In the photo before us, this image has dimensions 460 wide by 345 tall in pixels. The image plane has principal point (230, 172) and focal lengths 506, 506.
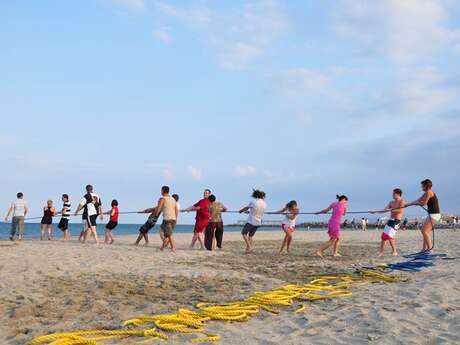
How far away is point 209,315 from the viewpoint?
5.27 meters

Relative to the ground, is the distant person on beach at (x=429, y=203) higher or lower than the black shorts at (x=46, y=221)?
higher

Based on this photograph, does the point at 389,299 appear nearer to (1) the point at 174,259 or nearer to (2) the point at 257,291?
(2) the point at 257,291

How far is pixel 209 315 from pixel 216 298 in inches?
47.5

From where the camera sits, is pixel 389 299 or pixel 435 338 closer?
pixel 435 338

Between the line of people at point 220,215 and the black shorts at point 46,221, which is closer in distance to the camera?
the line of people at point 220,215

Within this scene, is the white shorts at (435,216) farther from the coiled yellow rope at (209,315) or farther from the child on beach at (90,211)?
the child on beach at (90,211)

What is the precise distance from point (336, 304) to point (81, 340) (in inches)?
118

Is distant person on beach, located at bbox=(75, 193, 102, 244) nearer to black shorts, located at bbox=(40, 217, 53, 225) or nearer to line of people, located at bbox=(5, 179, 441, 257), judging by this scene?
line of people, located at bbox=(5, 179, 441, 257)

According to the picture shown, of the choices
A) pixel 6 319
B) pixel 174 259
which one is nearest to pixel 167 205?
pixel 174 259

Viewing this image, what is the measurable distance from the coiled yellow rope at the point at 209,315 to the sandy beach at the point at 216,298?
0.15 m

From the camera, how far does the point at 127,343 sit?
4449mm

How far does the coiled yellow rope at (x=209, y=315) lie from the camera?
14.8 feet

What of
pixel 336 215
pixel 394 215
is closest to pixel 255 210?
pixel 336 215

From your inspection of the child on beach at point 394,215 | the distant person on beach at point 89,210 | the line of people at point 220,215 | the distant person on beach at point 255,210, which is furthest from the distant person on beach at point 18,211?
the child on beach at point 394,215
